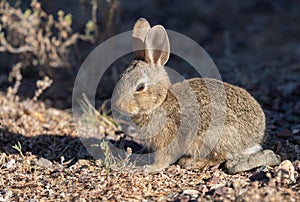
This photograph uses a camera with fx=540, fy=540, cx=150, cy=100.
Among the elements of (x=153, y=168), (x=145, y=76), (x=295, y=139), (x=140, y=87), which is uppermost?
(x=145, y=76)

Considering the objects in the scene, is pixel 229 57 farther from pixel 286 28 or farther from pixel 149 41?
pixel 149 41

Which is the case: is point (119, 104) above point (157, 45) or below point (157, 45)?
below

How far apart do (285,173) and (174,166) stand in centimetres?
114

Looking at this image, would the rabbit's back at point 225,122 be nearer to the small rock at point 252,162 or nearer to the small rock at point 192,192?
the small rock at point 252,162

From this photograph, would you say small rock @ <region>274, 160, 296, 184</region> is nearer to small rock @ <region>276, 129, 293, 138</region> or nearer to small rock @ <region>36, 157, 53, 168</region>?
small rock @ <region>276, 129, 293, 138</region>

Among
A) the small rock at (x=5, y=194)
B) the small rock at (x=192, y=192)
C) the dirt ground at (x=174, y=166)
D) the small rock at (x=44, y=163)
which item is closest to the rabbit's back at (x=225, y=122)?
the dirt ground at (x=174, y=166)

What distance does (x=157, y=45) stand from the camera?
208 inches

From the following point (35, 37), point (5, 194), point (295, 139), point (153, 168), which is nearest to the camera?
point (5, 194)

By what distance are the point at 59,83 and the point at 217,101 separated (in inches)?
136

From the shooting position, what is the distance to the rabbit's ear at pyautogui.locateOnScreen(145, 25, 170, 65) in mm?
5195

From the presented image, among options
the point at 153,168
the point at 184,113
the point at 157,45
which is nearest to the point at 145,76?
the point at 157,45

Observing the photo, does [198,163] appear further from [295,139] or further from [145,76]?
[295,139]

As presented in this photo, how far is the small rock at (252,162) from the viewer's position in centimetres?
498

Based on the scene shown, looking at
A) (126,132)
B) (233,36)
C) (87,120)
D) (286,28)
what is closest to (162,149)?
(126,132)
